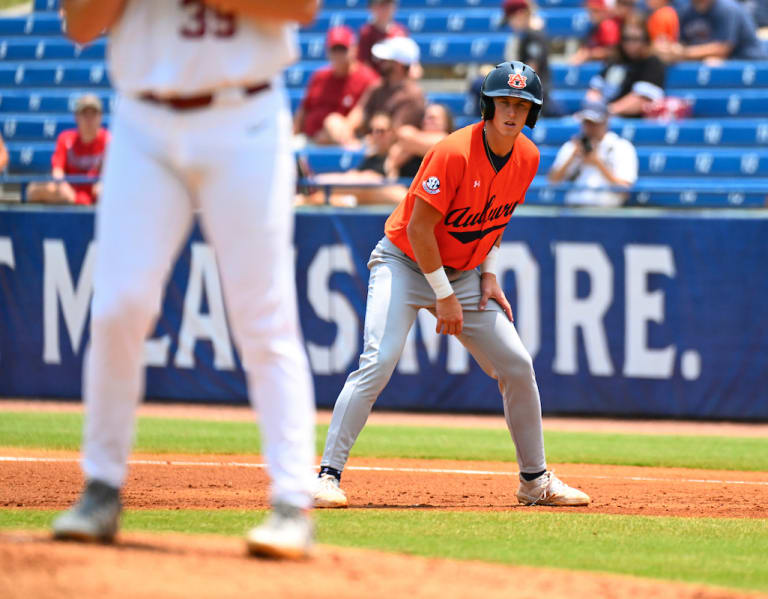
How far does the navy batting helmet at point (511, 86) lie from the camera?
578 cm

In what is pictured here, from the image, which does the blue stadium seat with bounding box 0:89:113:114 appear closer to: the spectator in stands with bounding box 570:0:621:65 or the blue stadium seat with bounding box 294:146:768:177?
the spectator in stands with bounding box 570:0:621:65

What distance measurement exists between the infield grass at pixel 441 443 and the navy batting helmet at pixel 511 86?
3331 mm

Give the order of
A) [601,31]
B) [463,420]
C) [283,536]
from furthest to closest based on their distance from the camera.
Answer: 1. [601,31]
2. [463,420]
3. [283,536]

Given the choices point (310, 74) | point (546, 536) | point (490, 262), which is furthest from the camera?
point (310, 74)

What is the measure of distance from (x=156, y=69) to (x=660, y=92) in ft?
38.2

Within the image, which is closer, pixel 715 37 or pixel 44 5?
pixel 715 37

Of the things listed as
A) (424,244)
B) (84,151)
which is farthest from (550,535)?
(84,151)

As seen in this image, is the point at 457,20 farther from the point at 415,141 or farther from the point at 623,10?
the point at 415,141

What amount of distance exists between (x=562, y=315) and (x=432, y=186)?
5208 mm

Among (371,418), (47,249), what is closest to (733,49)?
(371,418)

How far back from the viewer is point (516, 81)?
5.79 metres

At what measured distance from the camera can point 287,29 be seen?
3.61 metres

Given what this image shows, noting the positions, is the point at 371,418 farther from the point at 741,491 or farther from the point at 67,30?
the point at 67,30

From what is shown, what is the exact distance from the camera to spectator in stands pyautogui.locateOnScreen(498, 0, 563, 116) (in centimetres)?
1422
